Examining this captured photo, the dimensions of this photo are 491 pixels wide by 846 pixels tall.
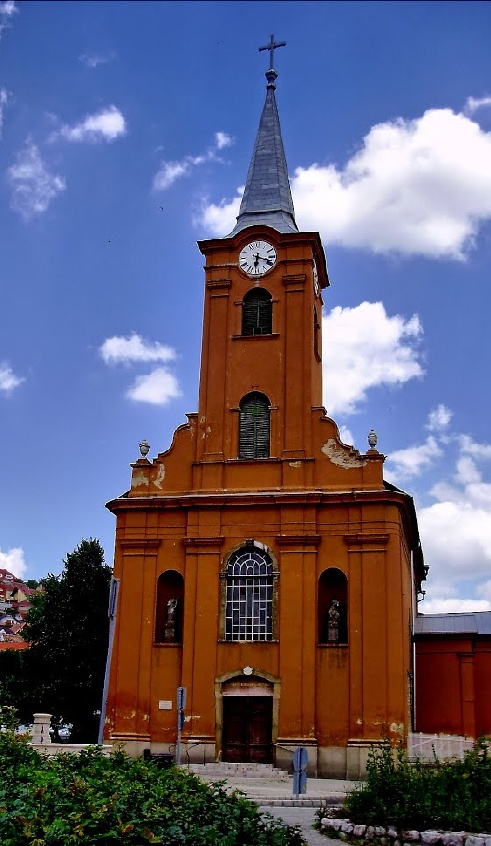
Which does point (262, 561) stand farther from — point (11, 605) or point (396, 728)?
point (11, 605)

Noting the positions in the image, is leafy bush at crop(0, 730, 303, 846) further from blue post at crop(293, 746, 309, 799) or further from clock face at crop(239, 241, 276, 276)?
clock face at crop(239, 241, 276, 276)

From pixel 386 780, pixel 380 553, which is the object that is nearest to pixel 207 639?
pixel 380 553

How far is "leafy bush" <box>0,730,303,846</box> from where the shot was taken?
949 cm

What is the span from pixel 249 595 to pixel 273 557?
4.67ft

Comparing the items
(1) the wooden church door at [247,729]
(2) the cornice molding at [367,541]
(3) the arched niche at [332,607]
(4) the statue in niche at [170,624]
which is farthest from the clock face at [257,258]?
(1) the wooden church door at [247,729]

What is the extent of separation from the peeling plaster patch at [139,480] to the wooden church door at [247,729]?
7724 mm

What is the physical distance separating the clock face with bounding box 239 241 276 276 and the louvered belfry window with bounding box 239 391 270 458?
472 centimetres

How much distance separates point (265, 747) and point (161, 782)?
15.0 meters

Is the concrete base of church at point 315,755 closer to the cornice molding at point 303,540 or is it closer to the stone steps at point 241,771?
the stone steps at point 241,771

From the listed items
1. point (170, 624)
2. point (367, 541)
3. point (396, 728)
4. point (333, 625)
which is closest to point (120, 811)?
point (396, 728)

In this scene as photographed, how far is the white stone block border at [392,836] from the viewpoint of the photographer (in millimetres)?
12781

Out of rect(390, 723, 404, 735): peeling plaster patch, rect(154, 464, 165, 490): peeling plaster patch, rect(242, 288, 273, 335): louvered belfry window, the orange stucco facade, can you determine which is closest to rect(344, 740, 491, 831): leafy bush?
rect(390, 723, 404, 735): peeling plaster patch

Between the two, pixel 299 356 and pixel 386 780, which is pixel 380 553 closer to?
pixel 299 356

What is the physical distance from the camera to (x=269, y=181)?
3428 cm
